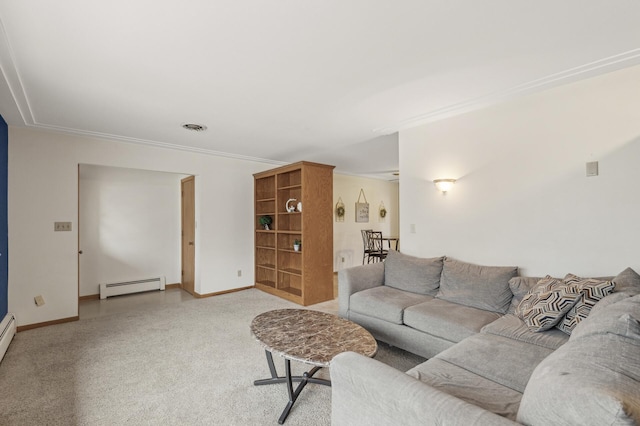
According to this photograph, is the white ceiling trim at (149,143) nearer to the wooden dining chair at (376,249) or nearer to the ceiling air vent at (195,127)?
the ceiling air vent at (195,127)

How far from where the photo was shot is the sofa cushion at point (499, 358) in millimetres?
1580

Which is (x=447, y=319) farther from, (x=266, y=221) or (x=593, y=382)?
(x=266, y=221)

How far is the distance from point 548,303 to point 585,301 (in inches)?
7.7

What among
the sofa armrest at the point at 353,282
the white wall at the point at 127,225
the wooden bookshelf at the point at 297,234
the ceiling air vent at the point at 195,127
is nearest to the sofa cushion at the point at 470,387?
the sofa armrest at the point at 353,282

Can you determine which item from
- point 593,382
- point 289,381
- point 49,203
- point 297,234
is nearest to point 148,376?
point 289,381

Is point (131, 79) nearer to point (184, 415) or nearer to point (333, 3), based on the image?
point (333, 3)

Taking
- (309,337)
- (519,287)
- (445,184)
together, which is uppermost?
(445,184)

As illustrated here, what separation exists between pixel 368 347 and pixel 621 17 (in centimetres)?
245

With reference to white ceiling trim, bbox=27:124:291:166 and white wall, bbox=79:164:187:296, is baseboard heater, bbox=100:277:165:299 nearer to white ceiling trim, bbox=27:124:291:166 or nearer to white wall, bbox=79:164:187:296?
white wall, bbox=79:164:187:296

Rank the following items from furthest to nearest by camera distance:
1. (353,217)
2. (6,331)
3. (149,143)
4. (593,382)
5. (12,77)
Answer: (353,217), (149,143), (6,331), (12,77), (593,382)

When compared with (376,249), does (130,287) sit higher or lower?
lower

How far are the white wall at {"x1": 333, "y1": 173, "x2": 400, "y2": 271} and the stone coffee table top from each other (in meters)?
4.40

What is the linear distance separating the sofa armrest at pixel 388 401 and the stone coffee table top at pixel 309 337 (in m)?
0.48

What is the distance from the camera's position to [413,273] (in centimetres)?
321
